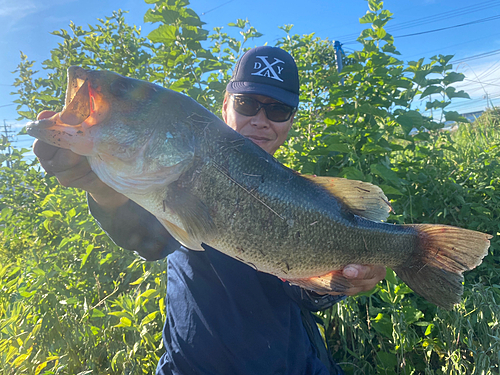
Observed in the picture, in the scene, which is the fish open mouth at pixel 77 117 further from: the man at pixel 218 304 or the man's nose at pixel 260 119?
the man's nose at pixel 260 119

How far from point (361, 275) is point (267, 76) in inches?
61.9

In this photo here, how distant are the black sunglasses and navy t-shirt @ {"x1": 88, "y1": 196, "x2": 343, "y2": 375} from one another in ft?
3.62

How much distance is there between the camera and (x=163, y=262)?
2402 millimetres

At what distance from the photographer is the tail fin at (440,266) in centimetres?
165

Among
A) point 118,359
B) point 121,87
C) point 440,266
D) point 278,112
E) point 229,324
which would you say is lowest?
point 118,359

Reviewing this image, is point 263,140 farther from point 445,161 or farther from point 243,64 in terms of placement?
point 445,161

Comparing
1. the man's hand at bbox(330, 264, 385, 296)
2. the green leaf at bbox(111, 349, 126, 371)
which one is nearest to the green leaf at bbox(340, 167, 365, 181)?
the man's hand at bbox(330, 264, 385, 296)

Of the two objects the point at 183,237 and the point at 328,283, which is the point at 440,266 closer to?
the point at 328,283

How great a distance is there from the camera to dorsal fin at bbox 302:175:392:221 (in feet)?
5.14

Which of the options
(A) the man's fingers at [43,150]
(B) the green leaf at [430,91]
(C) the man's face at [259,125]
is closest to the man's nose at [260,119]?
(C) the man's face at [259,125]

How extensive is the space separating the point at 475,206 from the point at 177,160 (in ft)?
10.1

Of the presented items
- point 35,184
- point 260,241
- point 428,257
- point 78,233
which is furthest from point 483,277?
point 35,184

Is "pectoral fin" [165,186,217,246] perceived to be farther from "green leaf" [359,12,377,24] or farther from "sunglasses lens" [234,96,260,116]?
"green leaf" [359,12,377,24]

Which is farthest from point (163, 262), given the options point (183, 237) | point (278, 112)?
point (278, 112)
